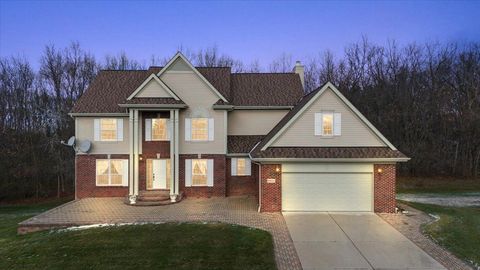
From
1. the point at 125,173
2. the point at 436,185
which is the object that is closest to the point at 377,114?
the point at 436,185

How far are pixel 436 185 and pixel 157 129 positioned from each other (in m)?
25.5

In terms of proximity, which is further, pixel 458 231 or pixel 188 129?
pixel 188 129

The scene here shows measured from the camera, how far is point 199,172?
19391 millimetres

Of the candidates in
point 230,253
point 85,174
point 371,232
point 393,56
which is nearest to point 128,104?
point 85,174

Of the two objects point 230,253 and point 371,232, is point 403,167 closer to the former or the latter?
point 371,232

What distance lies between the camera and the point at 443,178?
33.6 metres

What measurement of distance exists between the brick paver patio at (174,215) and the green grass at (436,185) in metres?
17.6

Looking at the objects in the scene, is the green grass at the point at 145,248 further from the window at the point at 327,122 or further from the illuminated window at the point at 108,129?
the illuminated window at the point at 108,129

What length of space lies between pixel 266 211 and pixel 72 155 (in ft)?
84.2

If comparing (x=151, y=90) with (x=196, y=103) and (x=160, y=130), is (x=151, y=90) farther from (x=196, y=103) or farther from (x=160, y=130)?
(x=196, y=103)

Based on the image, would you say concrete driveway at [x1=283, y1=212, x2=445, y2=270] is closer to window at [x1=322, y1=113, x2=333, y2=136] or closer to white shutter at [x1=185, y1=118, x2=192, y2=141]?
window at [x1=322, y1=113, x2=333, y2=136]

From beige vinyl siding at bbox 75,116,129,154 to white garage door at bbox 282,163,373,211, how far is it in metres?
9.47

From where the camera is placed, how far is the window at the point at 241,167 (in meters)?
19.7

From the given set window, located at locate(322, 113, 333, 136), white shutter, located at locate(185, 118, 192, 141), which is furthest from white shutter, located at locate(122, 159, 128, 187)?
window, located at locate(322, 113, 333, 136)
